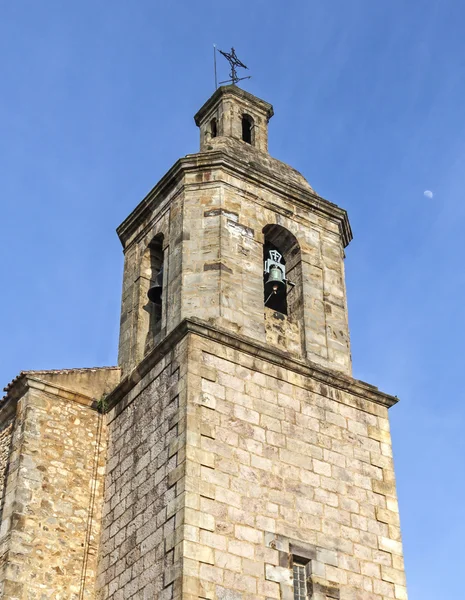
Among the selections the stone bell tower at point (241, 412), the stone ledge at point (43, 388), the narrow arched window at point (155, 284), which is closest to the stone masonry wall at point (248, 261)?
the stone bell tower at point (241, 412)

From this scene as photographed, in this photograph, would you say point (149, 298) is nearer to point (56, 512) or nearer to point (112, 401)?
point (112, 401)

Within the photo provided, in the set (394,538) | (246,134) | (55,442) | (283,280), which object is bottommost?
(394,538)

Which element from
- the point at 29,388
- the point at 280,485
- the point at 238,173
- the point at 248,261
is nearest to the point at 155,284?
the point at 248,261

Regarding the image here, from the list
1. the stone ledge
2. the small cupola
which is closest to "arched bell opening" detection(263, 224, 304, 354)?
the small cupola

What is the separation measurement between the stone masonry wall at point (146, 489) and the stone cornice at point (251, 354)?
0.39 feet

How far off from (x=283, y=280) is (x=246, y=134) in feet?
12.8

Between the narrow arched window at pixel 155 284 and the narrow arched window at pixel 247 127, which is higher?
the narrow arched window at pixel 247 127

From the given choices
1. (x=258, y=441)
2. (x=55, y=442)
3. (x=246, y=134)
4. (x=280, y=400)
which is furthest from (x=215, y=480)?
(x=246, y=134)

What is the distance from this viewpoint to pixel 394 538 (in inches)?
461

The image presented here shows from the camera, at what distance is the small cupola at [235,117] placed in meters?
15.8

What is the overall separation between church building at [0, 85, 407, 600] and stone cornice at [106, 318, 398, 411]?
0.02m

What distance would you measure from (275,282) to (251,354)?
168cm

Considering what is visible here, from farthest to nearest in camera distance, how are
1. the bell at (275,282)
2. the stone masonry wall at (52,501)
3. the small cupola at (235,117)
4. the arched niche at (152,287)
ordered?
the small cupola at (235,117)
the arched niche at (152,287)
the bell at (275,282)
the stone masonry wall at (52,501)

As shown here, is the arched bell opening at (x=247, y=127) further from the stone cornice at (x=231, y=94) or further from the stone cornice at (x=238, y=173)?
the stone cornice at (x=238, y=173)
